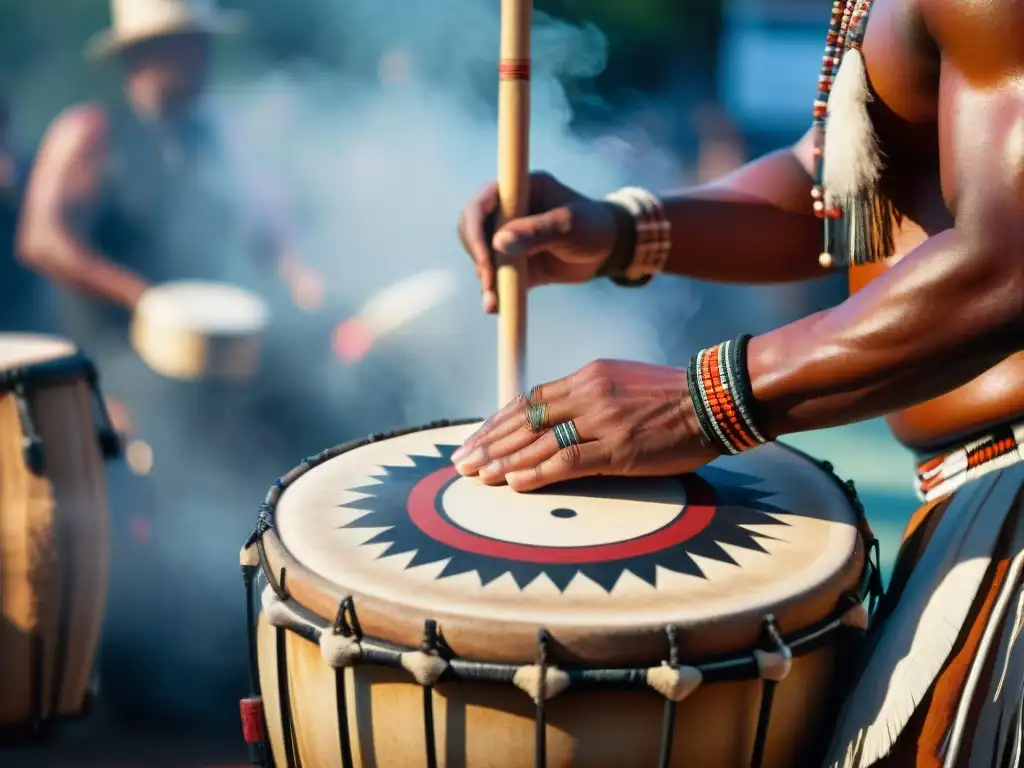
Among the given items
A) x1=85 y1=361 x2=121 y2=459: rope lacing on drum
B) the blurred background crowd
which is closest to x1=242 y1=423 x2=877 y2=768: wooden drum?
x1=85 y1=361 x2=121 y2=459: rope lacing on drum

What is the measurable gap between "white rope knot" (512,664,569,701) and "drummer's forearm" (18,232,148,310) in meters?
3.27

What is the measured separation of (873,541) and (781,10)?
4648 millimetres

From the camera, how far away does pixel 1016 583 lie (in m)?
1.30

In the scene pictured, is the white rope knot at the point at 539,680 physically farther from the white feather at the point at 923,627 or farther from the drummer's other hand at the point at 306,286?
the drummer's other hand at the point at 306,286

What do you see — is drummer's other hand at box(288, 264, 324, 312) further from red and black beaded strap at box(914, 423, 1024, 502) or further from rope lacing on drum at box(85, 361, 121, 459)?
red and black beaded strap at box(914, 423, 1024, 502)

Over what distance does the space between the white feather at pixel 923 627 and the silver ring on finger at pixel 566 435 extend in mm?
493

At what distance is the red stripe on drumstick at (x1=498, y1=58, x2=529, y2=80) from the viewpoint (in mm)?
1624

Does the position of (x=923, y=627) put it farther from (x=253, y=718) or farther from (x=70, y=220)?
(x=70, y=220)

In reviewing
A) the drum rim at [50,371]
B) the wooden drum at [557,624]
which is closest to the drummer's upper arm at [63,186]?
the drum rim at [50,371]

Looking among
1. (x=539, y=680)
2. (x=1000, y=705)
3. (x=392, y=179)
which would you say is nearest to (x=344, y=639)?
(x=539, y=680)

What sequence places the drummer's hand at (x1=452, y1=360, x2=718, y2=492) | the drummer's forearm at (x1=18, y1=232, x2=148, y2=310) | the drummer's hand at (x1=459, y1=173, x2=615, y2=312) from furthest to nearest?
the drummer's forearm at (x1=18, y1=232, x2=148, y2=310) < the drummer's hand at (x1=459, y1=173, x2=615, y2=312) < the drummer's hand at (x1=452, y1=360, x2=718, y2=492)

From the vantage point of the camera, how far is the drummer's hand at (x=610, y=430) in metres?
1.33

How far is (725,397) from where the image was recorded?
1269 millimetres

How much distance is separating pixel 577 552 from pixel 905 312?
19.2 inches
